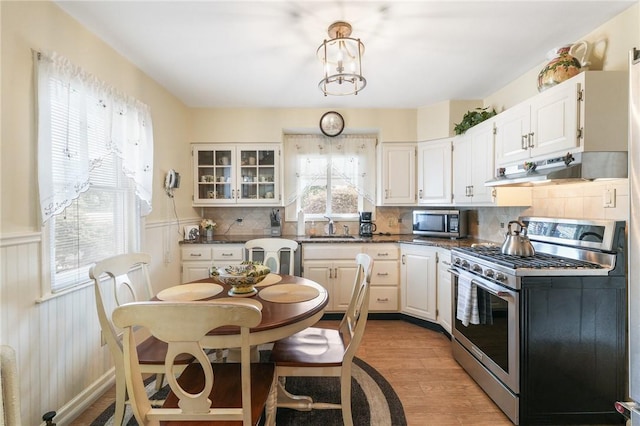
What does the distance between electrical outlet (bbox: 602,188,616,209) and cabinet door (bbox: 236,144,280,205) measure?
299 centimetres

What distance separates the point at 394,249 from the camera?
3381 millimetres

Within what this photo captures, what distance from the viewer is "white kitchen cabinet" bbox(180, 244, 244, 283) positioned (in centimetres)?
333

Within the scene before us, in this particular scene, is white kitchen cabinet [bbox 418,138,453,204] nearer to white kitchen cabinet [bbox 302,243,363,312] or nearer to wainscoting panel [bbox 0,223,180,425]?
white kitchen cabinet [bbox 302,243,363,312]

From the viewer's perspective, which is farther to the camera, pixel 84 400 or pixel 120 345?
pixel 84 400

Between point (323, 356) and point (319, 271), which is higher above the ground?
point (319, 271)

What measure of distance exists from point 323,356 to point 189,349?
843 millimetres

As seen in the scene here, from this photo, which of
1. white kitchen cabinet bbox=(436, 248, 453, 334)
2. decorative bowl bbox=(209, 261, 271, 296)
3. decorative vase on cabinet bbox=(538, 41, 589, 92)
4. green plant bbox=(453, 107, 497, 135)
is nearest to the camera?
decorative bowl bbox=(209, 261, 271, 296)

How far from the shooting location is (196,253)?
3350mm

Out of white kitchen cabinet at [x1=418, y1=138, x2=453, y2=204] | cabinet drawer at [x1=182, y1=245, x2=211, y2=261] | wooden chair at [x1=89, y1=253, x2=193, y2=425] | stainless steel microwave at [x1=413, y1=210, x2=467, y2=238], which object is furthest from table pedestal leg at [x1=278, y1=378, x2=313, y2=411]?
white kitchen cabinet at [x1=418, y1=138, x2=453, y2=204]

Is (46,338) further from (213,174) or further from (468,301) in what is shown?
(468,301)

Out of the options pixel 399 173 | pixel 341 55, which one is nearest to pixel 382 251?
pixel 399 173

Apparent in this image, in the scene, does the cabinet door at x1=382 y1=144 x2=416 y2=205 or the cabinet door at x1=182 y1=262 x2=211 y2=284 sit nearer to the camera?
the cabinet door at x1=182 y1=262 x2=211 y2=284

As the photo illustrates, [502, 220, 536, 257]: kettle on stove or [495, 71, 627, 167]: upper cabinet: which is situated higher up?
[495, 71, 627, 167]: upper cabinet

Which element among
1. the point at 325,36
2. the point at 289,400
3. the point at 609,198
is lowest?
the point at 289,400
